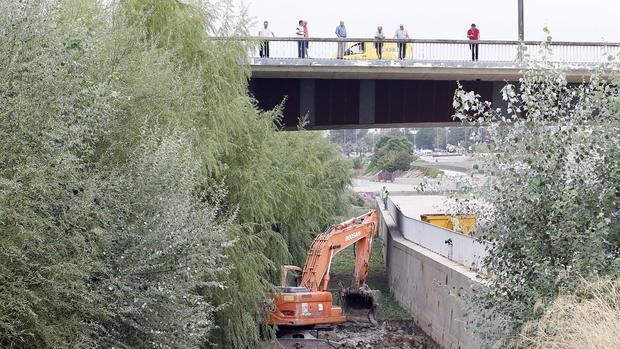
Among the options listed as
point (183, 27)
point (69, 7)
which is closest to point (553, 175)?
point (69, 7)

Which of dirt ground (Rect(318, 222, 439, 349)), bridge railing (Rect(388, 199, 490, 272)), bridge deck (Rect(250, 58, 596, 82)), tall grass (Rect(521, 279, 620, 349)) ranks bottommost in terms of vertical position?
dirt ground (Rect(318, 222, 439, 349))

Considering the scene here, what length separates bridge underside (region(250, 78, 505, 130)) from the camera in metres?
28.5

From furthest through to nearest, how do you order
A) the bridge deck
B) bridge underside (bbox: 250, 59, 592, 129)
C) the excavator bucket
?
the excavator bucket < bridge underside (bbox: 250, 59, 592, 129) < the bridge deck

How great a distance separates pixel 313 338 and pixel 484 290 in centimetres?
1378

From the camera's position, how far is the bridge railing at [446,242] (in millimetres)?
22125

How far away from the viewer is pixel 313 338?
26.0 m

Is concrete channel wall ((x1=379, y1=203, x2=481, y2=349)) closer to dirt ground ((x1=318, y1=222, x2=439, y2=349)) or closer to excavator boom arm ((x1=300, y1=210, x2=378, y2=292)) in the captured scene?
dirt ground ((x1=318, y1=222, x2=439, y2=349))

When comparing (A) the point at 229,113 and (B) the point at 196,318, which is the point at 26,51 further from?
(A) the point at 229,113

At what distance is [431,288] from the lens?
91.6 ft

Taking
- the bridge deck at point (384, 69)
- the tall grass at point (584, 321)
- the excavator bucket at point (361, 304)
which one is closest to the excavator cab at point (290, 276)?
the excavator bucket at point (361, 304)

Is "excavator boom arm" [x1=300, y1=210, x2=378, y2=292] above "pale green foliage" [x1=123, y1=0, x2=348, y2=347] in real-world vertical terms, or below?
below

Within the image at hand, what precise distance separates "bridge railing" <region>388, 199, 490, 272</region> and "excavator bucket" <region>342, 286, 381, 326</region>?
7.30 feet

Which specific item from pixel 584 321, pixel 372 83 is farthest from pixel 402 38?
pixel 584 321

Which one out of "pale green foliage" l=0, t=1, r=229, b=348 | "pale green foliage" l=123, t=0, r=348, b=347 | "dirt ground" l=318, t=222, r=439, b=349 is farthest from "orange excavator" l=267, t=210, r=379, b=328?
"pale green foliage" l=0, t=1, r=229, b=348
